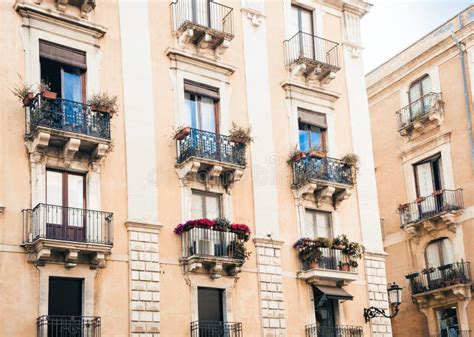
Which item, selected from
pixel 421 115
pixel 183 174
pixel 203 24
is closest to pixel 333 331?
pixel 183 174

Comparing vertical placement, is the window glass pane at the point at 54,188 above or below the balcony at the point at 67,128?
below

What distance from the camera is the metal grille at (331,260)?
25094 mm

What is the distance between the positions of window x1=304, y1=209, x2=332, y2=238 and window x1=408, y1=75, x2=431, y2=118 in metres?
10.9

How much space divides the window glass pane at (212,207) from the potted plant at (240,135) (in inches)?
70.6

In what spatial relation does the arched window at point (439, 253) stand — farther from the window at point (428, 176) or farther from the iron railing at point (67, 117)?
the iron railing at point (67, 117)

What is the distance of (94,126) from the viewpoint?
21656mm

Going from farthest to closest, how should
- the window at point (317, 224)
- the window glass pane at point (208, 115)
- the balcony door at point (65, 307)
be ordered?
1. the window at point (317, 224)
2. the window glass pane at point (208, 115)
3. the balcony door at point (65, 307)

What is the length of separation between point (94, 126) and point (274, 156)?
6.53 m

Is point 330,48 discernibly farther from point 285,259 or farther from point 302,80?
point 285,259

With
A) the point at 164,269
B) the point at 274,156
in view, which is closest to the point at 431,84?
the point at 274,156

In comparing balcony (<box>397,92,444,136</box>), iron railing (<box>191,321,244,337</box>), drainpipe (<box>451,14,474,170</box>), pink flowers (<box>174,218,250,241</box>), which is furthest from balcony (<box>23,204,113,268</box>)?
balcony (<box>397,92,444,136</box>)

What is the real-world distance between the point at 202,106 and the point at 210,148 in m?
1.79

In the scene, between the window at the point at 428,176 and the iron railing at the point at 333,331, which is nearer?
the iron railing at the point at 333,331

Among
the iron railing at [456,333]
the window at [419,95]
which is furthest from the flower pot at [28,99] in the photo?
the iron railing at [456,333]
